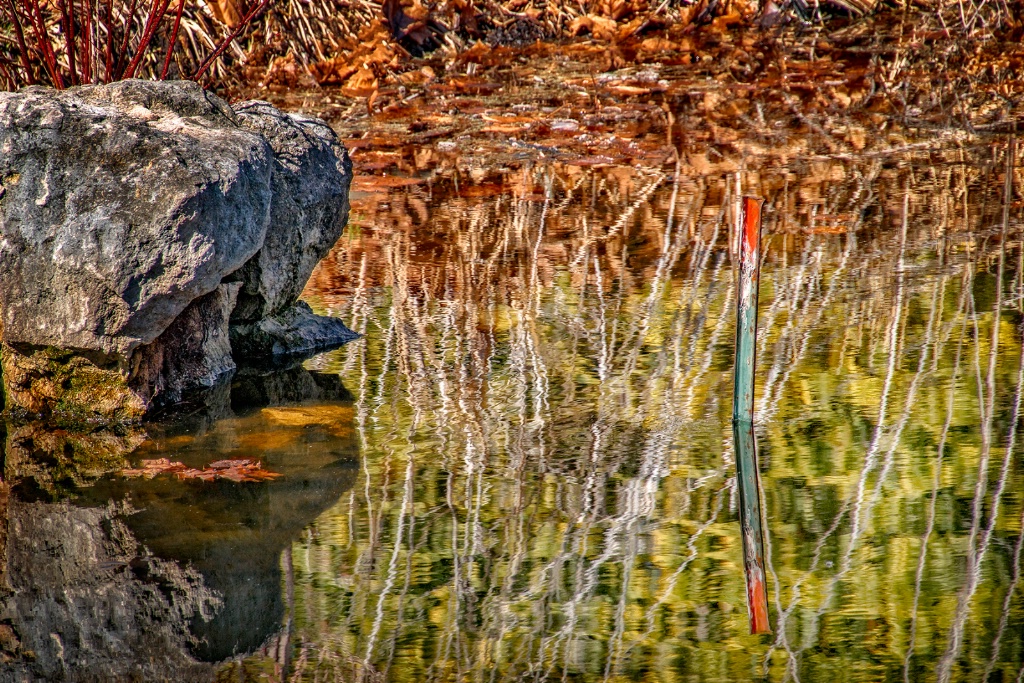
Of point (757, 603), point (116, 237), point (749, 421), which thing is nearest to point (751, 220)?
point (749, 421)

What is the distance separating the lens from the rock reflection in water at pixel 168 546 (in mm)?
3035

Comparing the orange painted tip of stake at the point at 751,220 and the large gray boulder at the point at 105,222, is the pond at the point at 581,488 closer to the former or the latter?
the large gray boulder at the point at 105,222

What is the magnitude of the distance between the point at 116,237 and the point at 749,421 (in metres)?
2.26

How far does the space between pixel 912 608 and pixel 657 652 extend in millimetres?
685

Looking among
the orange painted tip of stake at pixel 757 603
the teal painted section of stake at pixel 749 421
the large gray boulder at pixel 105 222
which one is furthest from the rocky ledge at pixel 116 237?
the orange painted tip of stake at pixel 757 603

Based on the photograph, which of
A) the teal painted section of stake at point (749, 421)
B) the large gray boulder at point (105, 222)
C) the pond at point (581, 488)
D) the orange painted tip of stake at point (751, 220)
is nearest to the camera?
the pond at point (581, 488)

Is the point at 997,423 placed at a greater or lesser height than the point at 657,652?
greater

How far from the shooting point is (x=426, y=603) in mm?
3189

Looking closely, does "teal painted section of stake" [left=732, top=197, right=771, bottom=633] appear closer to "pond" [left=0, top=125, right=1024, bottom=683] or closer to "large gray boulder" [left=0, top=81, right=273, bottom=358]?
"pond" [left=0, top=125, right=1024, bottom=683]

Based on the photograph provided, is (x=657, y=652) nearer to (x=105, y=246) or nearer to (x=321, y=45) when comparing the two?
(x=105, y=246)

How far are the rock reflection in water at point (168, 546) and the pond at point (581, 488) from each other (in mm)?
11

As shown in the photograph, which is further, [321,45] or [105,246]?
[321,45]

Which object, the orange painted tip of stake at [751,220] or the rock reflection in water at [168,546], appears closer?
the rock reflection in water at [168,546]

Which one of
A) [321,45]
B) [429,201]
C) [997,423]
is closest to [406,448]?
[997,423]
